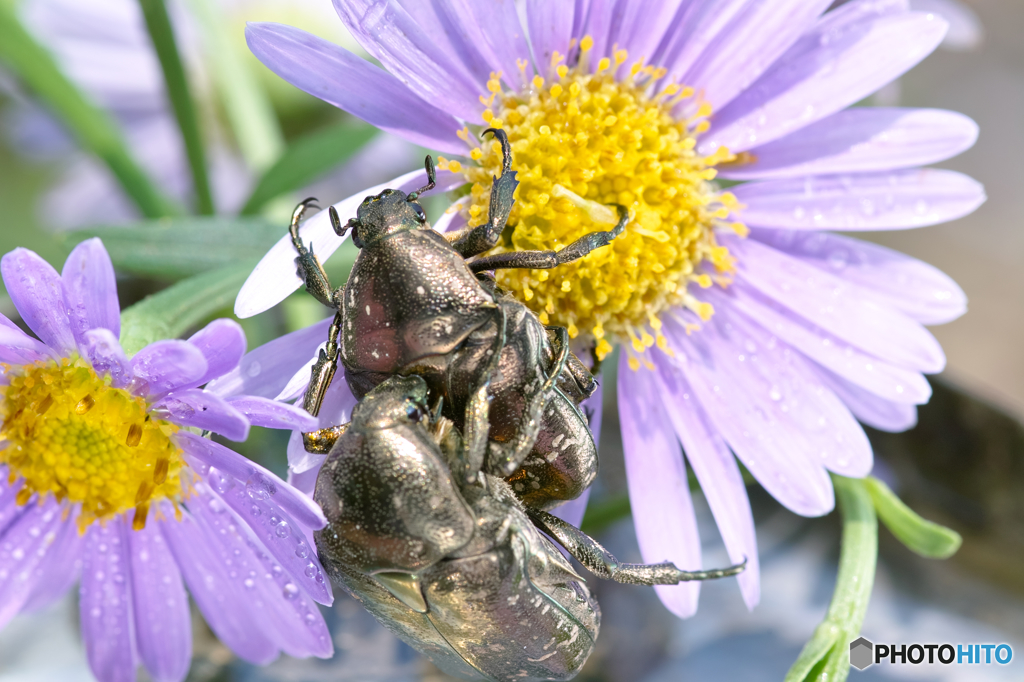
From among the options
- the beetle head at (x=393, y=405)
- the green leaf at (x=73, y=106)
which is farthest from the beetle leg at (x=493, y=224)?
the green leaf at (x=73, y=106)

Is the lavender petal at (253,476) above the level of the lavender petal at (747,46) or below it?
below

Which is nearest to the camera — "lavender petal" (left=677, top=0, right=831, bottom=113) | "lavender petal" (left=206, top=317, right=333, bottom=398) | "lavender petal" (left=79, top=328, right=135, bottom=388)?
"lavender petal" (left=79, top=328, right=135, bottom=388)

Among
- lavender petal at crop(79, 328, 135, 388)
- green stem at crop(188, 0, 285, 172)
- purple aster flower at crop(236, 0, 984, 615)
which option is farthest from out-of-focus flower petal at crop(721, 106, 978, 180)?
green stem at crop(188, 0, 285, 172)

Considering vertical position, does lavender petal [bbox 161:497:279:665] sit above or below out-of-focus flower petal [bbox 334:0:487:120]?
below

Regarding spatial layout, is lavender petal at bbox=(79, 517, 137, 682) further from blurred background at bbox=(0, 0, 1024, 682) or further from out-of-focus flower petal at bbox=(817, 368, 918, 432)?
out-of-focus flower petal at bbox=(817, 368, 918, 432)

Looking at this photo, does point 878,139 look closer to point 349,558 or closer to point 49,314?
point 349,558

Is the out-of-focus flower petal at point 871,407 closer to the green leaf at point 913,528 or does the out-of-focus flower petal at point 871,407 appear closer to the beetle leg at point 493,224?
the green leaf at point 913,528
